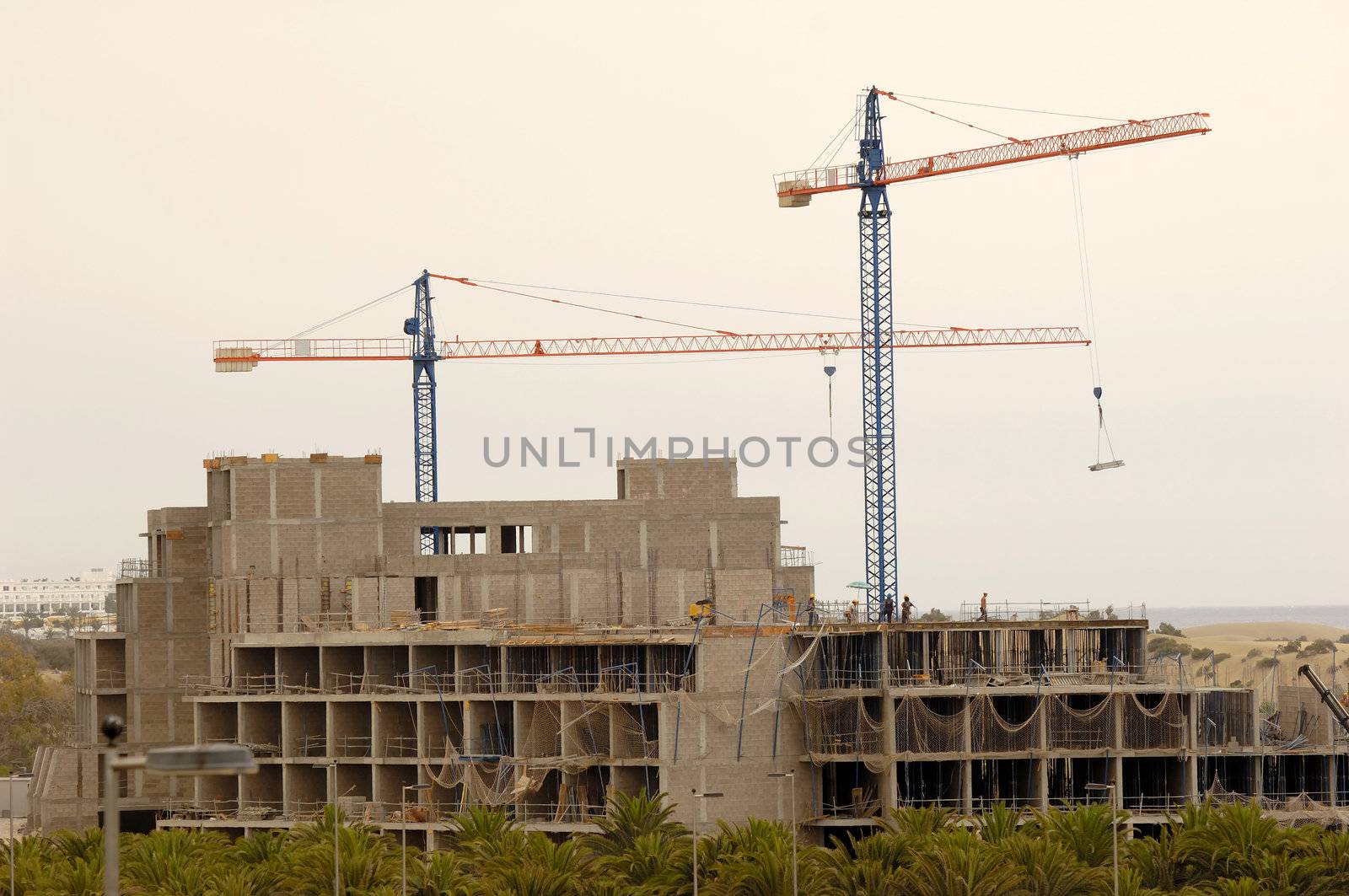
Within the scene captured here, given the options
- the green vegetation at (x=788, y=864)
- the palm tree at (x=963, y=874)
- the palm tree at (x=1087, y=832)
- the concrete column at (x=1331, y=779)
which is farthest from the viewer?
the concrete column at (x=1331, y=779)

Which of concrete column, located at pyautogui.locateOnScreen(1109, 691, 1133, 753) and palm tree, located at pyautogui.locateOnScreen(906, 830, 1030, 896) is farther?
concrete column, located at pyautogui.locateOnScreen(1109, 691, 1133, 753)

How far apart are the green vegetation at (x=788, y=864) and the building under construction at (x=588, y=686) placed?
1494 cm

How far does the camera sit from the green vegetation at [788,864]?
234ft

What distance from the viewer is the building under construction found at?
97750 millimetres

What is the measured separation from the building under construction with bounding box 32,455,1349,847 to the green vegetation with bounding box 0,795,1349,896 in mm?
14935

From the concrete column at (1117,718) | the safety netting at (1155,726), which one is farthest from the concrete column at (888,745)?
the safety netting at (1155,726)

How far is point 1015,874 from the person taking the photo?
71.0 meters

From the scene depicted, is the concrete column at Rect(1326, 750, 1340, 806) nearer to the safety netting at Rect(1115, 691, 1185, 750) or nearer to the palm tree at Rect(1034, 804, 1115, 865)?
the safety netting at Rect(1115, 691, 1185, 750)

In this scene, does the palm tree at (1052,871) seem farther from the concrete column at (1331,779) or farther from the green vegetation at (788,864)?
the concrete column at (1331,779)

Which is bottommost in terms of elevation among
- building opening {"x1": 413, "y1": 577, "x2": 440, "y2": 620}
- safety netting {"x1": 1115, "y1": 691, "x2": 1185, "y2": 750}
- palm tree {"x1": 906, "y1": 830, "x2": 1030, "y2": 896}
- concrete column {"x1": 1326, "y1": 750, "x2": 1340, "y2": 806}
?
concrete column {"x1": 1326, "y1": 750, "x2": 1340, "y2": 806}

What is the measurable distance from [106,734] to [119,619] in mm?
100019

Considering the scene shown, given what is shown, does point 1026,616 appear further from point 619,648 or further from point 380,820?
point 380,820

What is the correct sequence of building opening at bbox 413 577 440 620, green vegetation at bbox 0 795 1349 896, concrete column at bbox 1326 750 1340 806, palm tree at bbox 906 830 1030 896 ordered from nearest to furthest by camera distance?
palm tree at bbox 906 830 1030 896 → green vegetation at bbox 0 795 1349 896 → concrete column at bbox 1326 750 1340 806 → building opening at bbox 413 577 440 620

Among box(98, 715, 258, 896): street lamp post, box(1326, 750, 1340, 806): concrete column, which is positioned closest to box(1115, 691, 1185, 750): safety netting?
box(1326, 750, 1340, 806): concrete column
